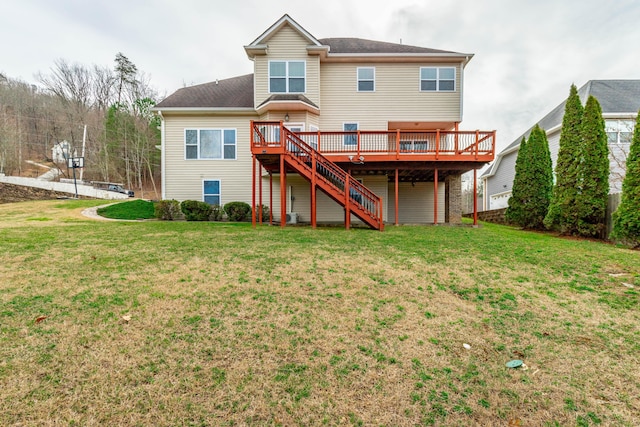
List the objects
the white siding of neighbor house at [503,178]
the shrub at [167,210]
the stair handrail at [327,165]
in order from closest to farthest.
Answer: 1. the stair handrail at [327,165]
2. the shrub at [167,210]
3. the white siding of neighbor house at [503,178]

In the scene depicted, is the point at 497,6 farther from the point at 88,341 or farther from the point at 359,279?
the point at 88,341

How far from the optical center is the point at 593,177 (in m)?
9.85

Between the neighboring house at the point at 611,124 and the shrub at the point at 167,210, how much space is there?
19.0 meters

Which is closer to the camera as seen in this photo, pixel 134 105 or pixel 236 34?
pixel 236 34

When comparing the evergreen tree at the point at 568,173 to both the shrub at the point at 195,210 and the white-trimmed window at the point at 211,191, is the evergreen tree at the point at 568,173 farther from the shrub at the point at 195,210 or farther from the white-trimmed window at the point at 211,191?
the white-trimmed window at the point at 211,191

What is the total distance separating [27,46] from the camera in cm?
3203

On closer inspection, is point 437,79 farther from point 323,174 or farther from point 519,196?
point 323,174

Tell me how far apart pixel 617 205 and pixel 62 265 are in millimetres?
14518

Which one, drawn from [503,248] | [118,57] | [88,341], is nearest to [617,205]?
[503,248]

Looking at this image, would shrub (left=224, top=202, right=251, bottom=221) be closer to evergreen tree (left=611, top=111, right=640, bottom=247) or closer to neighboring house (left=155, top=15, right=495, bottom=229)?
neighboring house (left=155, top=15, right=495, bottom=229)

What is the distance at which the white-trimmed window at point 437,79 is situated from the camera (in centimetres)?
1400

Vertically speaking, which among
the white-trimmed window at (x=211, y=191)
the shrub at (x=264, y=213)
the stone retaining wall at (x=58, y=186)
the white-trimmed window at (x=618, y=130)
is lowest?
the shrub at (x=264, y=213)

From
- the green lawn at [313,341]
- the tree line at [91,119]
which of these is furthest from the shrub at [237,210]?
the tree line at [91,119]

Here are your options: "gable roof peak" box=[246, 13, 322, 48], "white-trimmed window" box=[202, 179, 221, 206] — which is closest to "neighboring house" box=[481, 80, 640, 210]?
"gable roof peak" box=[246, 13, 322, 48]
